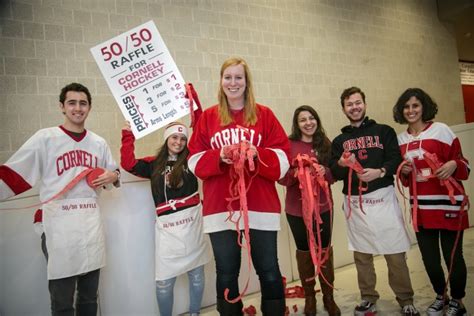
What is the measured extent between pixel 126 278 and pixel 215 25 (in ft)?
9.05

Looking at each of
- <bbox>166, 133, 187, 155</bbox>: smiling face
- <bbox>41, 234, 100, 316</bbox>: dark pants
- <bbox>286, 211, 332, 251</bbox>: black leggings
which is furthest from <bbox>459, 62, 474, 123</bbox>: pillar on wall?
<bbox>41, 234, 100, 316</bbox>: dark pants

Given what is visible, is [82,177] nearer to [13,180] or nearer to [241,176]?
[13,180]

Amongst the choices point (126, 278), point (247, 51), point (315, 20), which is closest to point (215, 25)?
point (247, 51)

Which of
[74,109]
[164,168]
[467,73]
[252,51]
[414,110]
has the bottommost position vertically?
[164,168]

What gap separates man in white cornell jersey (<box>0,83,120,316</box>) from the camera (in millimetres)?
1621

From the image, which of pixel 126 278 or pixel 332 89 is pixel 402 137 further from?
pixel 332 89

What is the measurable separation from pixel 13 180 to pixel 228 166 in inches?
41.3

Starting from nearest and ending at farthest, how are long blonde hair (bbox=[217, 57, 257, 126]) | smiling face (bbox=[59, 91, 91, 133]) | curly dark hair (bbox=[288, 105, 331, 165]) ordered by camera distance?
long blonde hair (bbox=[217, 57, 257, 126]) < smiling face (bbox=[59, 91, 91, 133]) < curly dark hair (bbox=[288, 105, 331, 165])

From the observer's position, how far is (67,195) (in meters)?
1.70

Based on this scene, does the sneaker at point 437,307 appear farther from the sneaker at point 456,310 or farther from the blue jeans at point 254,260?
the blue jeans at point 254,260

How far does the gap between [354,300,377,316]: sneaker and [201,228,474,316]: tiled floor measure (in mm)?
61

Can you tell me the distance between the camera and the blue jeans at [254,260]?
4.69 feet

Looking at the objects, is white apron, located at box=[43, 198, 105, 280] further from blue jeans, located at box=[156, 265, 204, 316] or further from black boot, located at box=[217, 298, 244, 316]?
black boot, located at box=[217, 298, 244, 316]

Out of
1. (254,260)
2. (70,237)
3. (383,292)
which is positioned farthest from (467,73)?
(70,237)
